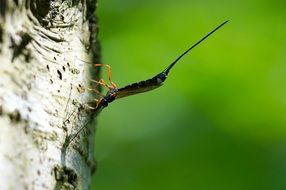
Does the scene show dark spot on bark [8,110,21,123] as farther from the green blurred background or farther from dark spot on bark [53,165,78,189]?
the green blurred background

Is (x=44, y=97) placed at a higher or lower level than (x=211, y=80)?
lower

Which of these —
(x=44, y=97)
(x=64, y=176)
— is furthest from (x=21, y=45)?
(x=64, y=176)

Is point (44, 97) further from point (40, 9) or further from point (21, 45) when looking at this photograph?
point (40, 9)

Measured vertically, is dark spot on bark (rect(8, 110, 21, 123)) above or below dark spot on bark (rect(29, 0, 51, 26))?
below

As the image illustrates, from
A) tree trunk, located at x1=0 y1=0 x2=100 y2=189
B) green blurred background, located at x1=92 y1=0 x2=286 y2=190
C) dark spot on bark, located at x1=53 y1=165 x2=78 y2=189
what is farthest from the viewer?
green blurred background, located at x1=92 y1=0 x2=286 y2=190

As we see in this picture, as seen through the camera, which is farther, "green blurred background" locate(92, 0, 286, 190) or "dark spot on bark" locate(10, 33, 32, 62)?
"green blurred background" locate(92, 0, 286, 190)

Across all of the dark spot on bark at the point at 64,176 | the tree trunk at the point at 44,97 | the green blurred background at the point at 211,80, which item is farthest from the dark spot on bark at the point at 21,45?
the green blurred background at the point at 211,80

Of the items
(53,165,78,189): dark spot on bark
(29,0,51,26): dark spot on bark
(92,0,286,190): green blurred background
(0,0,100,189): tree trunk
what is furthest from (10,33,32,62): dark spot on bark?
(92,0,286,190): green blurred background
